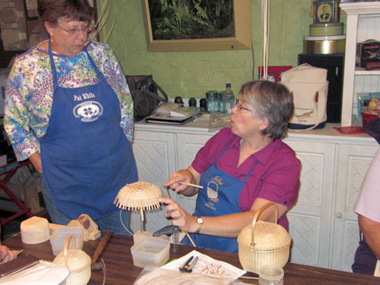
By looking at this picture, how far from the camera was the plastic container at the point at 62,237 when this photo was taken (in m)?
1.43

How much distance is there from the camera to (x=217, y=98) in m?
2.89

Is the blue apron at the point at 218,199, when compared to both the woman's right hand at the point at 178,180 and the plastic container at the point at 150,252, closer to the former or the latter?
the woman's right hand at the point at 178,180

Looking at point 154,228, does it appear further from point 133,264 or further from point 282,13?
point 282,13

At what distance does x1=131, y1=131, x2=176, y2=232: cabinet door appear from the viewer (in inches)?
108

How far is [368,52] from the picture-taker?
2.33 metres

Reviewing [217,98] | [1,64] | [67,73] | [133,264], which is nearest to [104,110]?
[67,73]

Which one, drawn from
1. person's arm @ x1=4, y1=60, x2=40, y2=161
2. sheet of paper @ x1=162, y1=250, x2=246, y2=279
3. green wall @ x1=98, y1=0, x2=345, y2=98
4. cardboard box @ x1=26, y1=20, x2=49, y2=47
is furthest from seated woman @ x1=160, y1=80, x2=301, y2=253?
cardboard box @ x1=26, y1=20, x2=49, y2=47

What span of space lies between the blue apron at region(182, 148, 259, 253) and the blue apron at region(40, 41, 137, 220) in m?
0.53

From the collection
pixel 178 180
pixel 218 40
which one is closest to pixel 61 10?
pixel 178 180

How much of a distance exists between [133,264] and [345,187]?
151cm

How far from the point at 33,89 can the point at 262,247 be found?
53.3 inches

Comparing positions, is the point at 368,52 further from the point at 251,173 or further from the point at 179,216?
the point at 179,216

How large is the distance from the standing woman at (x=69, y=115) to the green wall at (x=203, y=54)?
103 cm

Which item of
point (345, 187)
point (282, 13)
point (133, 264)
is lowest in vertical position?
point (345, 187)
